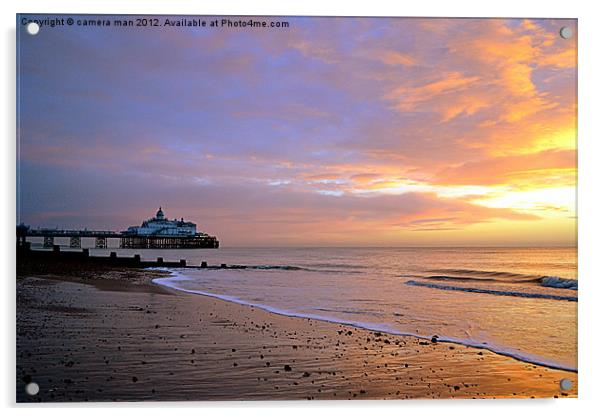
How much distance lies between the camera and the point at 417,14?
3.41 meters

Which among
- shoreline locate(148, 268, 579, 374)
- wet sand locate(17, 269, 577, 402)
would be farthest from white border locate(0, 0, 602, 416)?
shoreline locate(148, 268, 579, 374)

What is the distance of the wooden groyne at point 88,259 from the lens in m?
3.29

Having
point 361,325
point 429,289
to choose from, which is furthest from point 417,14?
point 361,325

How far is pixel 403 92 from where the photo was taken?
3473 mm

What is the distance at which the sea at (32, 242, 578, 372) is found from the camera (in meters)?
3.38

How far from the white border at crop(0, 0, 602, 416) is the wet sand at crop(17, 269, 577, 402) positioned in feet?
→ 0.20

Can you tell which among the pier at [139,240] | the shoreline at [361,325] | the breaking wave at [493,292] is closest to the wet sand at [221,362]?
the shoreline at [361,325]

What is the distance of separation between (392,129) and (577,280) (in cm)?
122

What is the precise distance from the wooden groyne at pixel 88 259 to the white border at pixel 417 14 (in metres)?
0.08

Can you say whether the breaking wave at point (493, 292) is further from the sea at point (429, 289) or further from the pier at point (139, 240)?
the pier at point (139, 240)

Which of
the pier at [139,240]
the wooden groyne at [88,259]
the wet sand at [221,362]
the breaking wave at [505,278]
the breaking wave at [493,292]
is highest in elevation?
the pier at [139,240]

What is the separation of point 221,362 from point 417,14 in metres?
2.04

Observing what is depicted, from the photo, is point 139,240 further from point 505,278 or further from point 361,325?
point 505,278

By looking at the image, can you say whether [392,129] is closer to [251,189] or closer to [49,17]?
[251,189]
